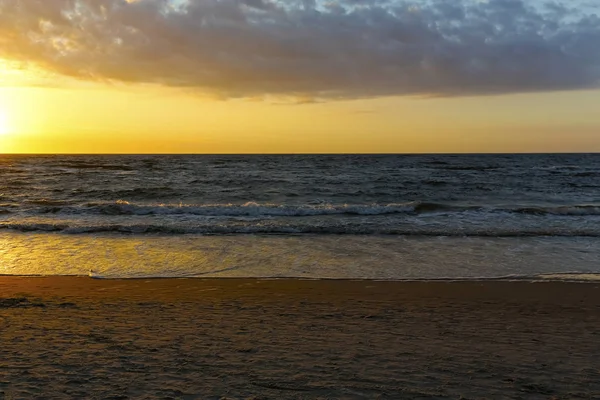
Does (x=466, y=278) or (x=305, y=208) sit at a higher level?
(x=305, y=208)

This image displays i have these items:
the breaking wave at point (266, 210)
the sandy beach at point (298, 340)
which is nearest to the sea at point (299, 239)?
the breaking wave at point (266, 210)

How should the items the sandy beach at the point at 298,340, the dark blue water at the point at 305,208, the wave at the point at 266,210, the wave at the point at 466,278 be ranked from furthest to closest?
the wave at the point at 266,210
the dark blue water at the point at 305,208
the wave at the point at 466,278
the sandy beach at the point at 298,340

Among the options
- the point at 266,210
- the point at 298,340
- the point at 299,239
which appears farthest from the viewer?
the point at 266,210

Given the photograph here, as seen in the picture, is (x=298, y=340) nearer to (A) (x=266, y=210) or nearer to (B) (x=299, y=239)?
(B) (x=299, y=239)

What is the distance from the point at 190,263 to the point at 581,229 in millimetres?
12793

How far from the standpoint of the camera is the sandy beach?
4.15 meters

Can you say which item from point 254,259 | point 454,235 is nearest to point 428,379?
point 254,259

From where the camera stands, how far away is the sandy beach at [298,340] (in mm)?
4148

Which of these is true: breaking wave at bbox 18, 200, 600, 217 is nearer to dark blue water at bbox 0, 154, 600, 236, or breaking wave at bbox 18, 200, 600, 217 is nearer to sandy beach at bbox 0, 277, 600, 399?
dark blue water at bbox 0, 154, 600, 236

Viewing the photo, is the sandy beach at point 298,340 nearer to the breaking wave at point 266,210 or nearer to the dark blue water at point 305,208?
the dark blue water at point 305,208

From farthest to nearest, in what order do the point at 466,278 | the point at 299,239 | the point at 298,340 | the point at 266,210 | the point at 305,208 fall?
the point at 305,208
the point at 266,210
the point at 299,239
the point at 466,278
the point at 298,340

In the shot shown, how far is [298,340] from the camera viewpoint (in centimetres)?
541

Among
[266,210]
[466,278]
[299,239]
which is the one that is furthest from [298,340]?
[266,210]

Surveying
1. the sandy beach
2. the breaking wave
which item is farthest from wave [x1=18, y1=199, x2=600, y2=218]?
the sandy beach
